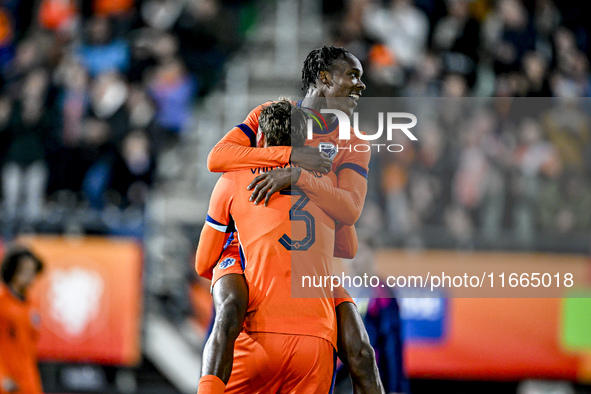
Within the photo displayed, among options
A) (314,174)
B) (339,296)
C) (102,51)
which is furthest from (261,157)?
(102,51)

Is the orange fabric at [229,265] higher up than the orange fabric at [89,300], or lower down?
higher up

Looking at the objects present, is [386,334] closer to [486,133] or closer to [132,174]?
[486,133]

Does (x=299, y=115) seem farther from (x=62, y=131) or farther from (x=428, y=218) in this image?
(x=62, y=131)

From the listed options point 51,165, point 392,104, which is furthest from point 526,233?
point 51,165

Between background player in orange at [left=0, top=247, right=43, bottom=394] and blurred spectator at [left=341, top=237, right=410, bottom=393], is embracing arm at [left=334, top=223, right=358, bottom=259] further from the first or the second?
background player in orange at [left=0, top=247, right=43, bottom=394]

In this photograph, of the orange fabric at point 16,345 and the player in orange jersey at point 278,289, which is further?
the orange fabric at point 16,345

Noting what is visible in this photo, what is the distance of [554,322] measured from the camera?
8.75 metres

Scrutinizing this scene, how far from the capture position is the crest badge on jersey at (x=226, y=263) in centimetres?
389

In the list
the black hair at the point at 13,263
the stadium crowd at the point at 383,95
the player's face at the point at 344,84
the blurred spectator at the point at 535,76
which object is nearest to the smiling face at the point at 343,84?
the player's face at the point at 344,84

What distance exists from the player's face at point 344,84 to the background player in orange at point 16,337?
437 cm

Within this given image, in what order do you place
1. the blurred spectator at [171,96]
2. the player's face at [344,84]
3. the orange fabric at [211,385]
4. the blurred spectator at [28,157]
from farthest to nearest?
1. the blurred spectator at [171,96]
2. the blurred spectator at [28,157]
3. the player's face at [344,84]
4. the orange fabric at [211,385]

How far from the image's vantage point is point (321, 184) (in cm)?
381

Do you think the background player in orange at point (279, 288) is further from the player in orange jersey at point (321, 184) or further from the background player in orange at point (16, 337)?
the background player in orange at point (16, 337)

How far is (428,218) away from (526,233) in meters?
1.13
